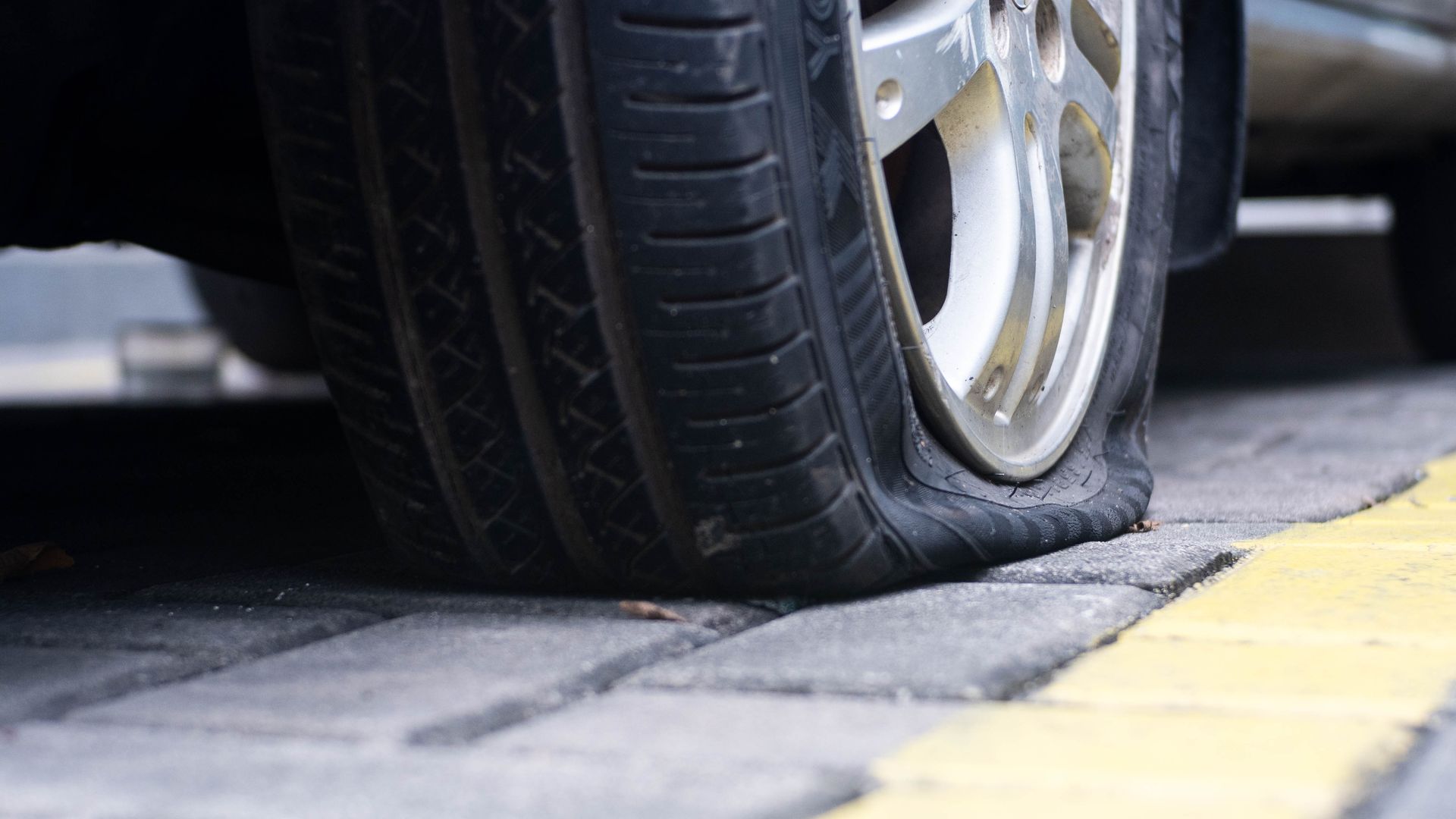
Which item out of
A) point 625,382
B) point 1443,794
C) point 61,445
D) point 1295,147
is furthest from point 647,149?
point 1295,147

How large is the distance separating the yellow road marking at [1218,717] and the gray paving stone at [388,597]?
31 cm

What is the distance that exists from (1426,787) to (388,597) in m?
0.88

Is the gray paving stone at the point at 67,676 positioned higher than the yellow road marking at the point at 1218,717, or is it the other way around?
the gray paving stone at the point at 67,676

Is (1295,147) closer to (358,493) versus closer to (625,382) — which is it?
(358,493)

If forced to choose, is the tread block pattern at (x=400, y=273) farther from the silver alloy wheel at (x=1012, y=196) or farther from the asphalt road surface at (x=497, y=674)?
the silver alloy wheel at (x=1012, y=196)

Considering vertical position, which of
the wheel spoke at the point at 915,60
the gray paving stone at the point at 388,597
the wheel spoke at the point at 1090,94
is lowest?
the gray paving stone at the point at 388,597

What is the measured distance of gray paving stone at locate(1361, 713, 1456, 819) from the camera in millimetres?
800

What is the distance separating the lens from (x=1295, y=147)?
401 centimetres

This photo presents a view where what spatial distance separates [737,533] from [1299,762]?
524 mm

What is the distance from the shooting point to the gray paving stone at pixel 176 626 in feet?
4.03

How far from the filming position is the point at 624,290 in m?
1.24

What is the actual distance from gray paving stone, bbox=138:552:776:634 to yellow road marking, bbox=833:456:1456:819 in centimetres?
31

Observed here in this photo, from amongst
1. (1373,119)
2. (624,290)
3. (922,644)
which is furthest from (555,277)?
(1373,119)

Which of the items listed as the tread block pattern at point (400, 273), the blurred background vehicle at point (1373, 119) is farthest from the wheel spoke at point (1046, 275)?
the blurred background vehicle at point (1373, 119)
